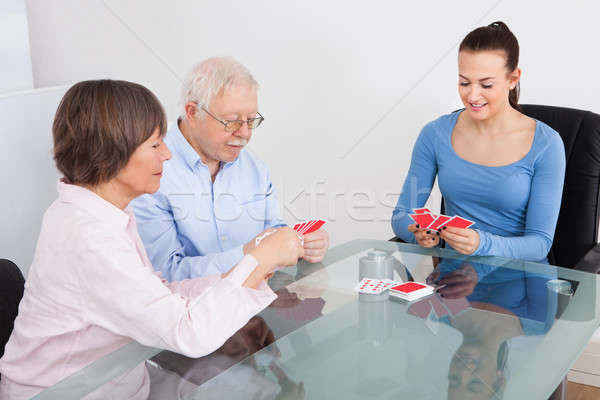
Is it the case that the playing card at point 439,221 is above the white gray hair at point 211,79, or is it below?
below

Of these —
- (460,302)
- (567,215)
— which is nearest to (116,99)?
(460,302)

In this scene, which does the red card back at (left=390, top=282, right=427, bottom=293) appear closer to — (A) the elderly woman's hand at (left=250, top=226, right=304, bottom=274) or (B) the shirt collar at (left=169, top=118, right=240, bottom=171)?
(A) the elderly woman's hand at (left=250, top=226, right=304, bottom=274)

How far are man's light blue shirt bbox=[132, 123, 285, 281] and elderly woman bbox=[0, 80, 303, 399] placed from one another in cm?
53

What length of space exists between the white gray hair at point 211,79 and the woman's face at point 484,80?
0.71m

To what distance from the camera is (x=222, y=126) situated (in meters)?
1.95

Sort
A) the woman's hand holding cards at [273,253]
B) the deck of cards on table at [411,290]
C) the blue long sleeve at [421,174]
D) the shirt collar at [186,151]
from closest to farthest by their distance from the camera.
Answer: the woman's hand holding cards at [273,253]
the deck of cards on table at [411,290]
the shirt collar at [186,151]
the blue long sleeve at [421,174]

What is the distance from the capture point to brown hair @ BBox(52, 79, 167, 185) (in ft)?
4.25

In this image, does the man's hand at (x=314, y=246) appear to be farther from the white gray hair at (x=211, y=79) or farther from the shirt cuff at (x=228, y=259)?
the white gray hair at (x=211, y=79)

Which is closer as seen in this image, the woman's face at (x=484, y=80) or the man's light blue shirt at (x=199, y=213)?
the man's light blue shirt at (x=199, y=213)

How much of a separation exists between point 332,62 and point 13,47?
4.91 feet

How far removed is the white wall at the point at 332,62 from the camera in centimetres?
271

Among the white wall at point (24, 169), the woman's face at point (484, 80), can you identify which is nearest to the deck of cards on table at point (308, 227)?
the woman's face at point (484, 80)

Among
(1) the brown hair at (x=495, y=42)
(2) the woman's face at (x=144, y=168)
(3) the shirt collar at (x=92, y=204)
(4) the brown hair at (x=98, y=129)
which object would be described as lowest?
(3) the shirt collar at (x=92, y=204)

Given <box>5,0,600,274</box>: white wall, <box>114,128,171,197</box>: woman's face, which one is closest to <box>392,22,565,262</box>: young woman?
<box>5,0,600,274</box>: white wall
